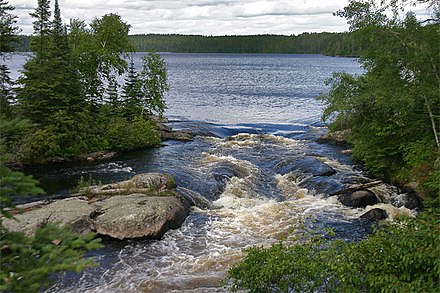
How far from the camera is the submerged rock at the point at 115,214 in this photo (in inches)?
674

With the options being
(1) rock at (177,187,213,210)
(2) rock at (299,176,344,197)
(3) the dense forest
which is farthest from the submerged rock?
(2) rock at (299,176,344,197)

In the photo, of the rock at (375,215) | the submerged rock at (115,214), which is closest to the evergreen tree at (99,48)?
the submerged rock at (115,214)

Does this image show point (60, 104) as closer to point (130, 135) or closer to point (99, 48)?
point (130, 135)

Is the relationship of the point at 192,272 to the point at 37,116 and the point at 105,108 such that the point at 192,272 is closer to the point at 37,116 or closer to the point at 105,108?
the point at 37,116

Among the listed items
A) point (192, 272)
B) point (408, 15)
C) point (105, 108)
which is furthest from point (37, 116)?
point (408, 15)

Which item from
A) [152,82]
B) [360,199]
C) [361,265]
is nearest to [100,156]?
[152,82]

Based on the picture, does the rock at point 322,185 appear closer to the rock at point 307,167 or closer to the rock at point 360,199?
the rock at point 307,167

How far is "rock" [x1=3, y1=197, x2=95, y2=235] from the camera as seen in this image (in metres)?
16.5

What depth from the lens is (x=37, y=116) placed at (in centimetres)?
2934

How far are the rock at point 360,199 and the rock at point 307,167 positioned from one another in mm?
4255

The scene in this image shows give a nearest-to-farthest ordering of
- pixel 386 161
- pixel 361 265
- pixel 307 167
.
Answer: pixel 361 265 < pixel 386 161 < pixel 307 167

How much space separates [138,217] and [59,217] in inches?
118

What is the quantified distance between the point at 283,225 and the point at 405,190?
8089 millimetres

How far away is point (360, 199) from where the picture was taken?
70.9 feet
